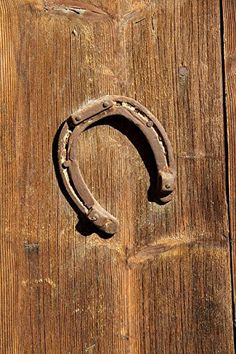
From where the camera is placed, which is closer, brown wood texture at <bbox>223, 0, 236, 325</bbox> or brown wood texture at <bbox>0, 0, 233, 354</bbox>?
brown wood texture at <bbox>0, 0, 233, 354</bbox>

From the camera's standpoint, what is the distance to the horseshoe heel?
1510 mm

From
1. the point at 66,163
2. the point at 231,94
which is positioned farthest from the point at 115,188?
the point at 231,94

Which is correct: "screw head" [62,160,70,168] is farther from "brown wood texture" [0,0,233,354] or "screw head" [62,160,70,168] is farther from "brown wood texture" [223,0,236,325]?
"brown wood texture" [223,0,236,325]

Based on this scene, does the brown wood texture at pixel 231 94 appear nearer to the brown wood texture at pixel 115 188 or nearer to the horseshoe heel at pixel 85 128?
the brown wood texture at pixel 115 188

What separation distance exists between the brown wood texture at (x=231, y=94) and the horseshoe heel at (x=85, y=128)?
0.52 ft

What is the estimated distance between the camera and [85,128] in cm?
153

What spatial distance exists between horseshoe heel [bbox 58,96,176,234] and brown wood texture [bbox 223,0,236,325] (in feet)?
0.52

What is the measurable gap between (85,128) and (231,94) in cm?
38

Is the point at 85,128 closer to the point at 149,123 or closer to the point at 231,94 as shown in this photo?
the point at 149,123

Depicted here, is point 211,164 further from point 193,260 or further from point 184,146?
point 193,260

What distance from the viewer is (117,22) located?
1584mm

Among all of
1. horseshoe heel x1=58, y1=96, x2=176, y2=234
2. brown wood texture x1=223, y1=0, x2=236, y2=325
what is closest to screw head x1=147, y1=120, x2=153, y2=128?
horseshoe heel x1=58, y1=96, x2=176, y2=234

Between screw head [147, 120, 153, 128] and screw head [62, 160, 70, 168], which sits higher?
screw head [147, 120, 153, 128]

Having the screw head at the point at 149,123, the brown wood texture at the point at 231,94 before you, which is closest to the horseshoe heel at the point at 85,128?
the screw head at the point at 149,123
